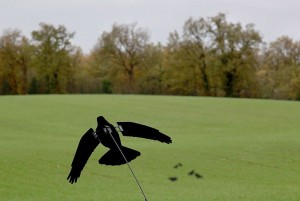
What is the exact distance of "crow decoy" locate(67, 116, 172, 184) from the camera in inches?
86.4

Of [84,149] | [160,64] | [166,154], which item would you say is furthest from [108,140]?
[160,64]

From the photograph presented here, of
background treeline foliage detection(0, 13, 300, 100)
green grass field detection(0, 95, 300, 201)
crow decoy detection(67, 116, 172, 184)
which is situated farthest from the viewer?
background treeline foliage detection(0, 13, 300, 100)

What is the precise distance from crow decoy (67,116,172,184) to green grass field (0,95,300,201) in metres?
7.52

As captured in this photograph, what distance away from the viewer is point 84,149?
2.23 m

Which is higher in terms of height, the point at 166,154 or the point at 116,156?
the point at 116,156

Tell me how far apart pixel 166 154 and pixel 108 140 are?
14.8m

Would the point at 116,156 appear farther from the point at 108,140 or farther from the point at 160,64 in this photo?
the point at 160,64

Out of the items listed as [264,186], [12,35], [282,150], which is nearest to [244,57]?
[12,35]

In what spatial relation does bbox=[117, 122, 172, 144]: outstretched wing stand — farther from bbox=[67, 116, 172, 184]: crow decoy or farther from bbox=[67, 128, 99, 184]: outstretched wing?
bbox=[67, 128, 99, 184]: outstretched wing

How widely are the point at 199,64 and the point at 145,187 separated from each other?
51.1 meters

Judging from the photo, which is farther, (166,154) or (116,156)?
(166,154)

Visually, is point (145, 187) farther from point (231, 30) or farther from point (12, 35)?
point (12, 35)

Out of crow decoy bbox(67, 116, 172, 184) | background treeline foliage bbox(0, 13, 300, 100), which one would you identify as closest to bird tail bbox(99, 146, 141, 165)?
crow decoy bbox(67, 116, 172, 184)

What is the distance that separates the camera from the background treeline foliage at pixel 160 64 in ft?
200
